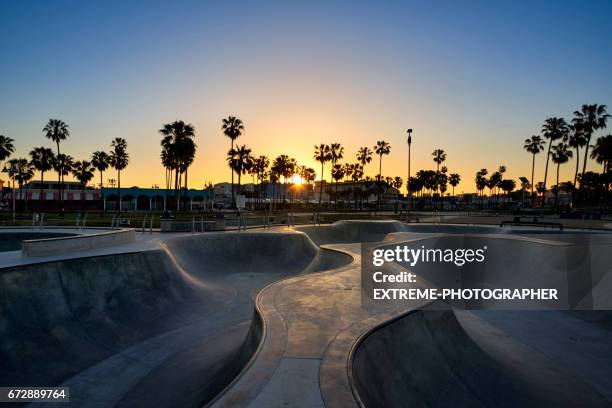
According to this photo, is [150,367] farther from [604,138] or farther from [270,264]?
[604,138]

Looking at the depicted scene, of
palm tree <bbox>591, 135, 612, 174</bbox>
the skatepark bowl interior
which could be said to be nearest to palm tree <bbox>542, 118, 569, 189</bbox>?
palm tree <bbox>591, 135, 612, 174</bbox>

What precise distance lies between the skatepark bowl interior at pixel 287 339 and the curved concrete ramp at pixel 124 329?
4 centimetres

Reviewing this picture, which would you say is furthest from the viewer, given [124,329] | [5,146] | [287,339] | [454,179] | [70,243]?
[454,179]

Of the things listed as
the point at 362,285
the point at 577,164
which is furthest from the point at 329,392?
the point at 577,164

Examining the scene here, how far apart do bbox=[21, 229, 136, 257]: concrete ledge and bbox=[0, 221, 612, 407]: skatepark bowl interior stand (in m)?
2.00

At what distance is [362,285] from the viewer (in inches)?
418

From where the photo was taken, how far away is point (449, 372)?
8000mm

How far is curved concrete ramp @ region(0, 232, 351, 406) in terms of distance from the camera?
8.01 meters

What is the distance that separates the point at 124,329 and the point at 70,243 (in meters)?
5.53

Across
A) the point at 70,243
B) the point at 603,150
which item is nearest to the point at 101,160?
the point at 70,243

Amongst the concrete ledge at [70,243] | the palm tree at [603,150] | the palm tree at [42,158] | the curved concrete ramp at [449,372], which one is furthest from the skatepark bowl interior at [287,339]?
the palm tree at [42,158]

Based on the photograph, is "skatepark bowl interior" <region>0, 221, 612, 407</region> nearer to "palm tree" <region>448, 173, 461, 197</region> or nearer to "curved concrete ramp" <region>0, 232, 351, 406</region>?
"curved concrete ramp" <region>0, 232, 351, 406</region>

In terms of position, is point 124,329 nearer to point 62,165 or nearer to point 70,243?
point 70,243

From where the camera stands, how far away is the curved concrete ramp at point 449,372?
599cm
